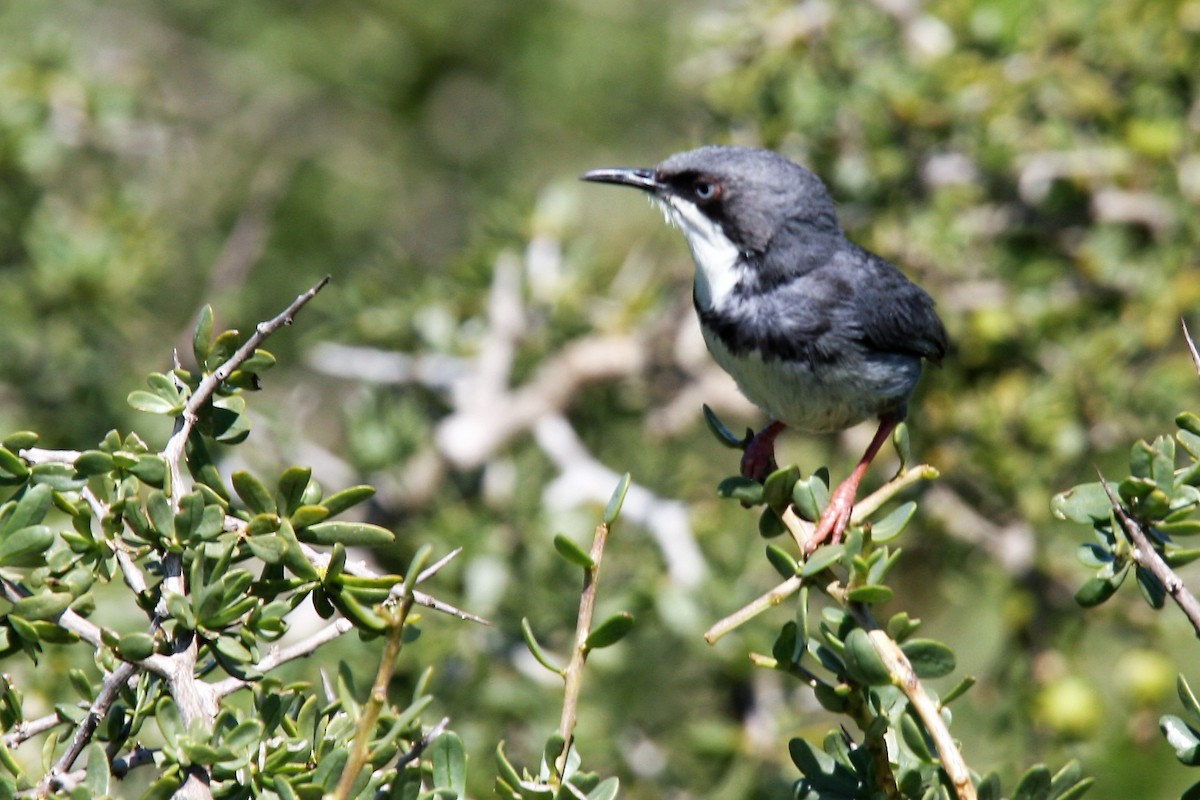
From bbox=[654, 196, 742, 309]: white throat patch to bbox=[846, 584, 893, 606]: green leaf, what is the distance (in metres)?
1.71

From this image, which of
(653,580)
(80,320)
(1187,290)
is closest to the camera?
(653,580)

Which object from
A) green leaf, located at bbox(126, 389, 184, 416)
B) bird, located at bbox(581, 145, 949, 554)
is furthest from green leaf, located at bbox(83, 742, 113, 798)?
bird, located at bbox(581, 145, 949, 554)

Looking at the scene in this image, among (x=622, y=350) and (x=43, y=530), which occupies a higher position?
(x=43, y=530)

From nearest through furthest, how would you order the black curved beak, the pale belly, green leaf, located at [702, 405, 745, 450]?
1. green leaf, located at [702, 405, 745, 450]
2. the pale belly
3. the black curved beak

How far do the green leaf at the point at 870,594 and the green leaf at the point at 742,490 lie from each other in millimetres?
431

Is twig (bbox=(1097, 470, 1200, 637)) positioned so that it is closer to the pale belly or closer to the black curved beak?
the pale belly

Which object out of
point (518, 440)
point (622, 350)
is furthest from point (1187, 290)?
point (518, 440)

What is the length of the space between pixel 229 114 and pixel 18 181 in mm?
2633

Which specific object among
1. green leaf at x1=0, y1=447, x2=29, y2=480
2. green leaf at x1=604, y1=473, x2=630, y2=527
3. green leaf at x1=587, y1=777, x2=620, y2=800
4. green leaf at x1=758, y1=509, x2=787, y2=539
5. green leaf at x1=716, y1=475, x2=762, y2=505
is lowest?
green leaf at x1=587, y1=777, x2=620, y2=800

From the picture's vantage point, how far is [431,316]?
5.07 metres

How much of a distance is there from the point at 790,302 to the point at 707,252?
1.33ft

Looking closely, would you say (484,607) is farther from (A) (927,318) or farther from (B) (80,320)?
(B) (80,320)

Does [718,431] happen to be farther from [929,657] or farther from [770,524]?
[929,657]

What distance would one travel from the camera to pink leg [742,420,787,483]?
395 cm
